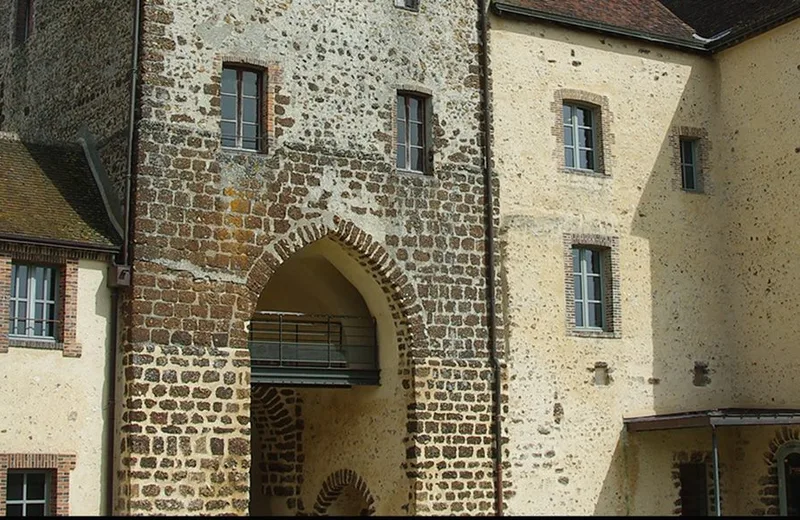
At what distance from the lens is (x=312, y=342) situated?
18000mm

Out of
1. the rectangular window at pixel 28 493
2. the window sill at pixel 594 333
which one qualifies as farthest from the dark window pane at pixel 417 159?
the rectangular window at pixel 28 493

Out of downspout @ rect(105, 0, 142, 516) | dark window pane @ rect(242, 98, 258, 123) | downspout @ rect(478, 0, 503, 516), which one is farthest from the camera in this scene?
downspout @ rect(478, 0, 503, 516)

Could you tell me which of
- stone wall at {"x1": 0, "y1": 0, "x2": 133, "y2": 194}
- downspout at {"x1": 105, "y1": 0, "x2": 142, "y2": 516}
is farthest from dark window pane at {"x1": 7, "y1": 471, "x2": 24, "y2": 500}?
stone wall at {"x1": 0, "y1": 0, "x2": 133, "y2": 194}

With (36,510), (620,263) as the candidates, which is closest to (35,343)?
(36,510)

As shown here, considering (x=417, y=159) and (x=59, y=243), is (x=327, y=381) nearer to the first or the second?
(x=417, y=159)

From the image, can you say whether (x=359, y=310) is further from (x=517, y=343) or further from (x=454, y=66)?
(x=454, y=66)

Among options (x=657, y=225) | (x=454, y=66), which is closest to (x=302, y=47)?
(x=454, y=66)

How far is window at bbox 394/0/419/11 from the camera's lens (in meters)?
18.5

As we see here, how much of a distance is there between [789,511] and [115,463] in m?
10.4

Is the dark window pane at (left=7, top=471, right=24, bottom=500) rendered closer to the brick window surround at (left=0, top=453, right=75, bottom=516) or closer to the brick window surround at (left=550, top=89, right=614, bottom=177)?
the brick window surround at (left=0, top=453, right=75, bottom=516)

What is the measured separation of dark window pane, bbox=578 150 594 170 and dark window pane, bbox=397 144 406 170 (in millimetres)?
3346

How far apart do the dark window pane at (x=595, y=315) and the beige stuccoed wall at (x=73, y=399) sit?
7.73 meters

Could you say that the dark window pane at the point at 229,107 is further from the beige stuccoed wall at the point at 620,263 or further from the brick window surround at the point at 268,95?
the beige stuccoed wall at the point at 620,263

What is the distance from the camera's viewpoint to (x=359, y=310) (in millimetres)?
18688
